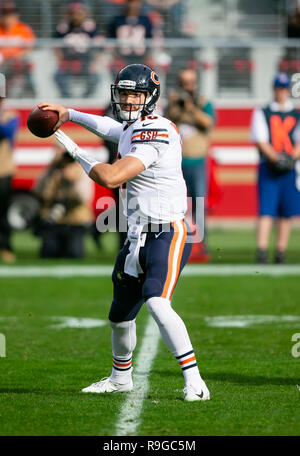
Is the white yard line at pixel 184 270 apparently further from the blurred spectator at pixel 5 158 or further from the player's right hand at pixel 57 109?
the player's right hand at pixel 57 109

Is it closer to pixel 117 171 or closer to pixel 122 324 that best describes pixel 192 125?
pixel 122 324

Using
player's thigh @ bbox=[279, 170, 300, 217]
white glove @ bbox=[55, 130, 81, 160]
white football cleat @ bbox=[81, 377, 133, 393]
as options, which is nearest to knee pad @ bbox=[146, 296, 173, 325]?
white football cleat @ bbox=[81, 377, 133, 393]

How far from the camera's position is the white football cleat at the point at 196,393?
15.5ft

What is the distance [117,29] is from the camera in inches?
599

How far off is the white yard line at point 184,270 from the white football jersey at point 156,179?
5180 mm

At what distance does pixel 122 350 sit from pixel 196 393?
59 cm

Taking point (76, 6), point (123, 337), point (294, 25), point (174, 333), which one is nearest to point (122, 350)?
point (123, 337)

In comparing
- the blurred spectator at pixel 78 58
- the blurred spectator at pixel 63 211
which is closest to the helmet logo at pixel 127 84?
the blurred spectator at pixel 63 211

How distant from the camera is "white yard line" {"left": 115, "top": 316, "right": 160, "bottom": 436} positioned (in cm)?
423

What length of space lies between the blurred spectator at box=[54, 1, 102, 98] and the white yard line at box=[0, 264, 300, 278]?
520cm

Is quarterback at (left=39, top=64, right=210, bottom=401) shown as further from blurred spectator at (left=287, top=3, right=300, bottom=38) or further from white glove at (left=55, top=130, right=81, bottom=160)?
blurred spectator at (left=287, top=3, right=300, bottom=38)

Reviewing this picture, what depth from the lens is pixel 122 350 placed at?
5141 mm
